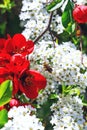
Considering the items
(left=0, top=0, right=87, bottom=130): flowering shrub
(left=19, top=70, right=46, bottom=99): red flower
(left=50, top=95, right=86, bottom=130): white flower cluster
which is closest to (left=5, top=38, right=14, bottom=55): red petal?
(left=0, top=0, right=87, bottom=130): flowering shrub

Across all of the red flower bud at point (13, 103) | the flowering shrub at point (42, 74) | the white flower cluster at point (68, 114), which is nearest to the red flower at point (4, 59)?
the flowering shrub at point (42, 74)

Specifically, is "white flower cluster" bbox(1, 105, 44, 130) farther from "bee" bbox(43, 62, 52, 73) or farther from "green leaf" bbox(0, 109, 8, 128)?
"bee" bbox(43, 62, 52, 73)

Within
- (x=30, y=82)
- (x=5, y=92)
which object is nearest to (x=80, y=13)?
(x=30, y=82)

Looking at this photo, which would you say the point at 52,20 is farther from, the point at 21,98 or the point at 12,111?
the point at 12,111

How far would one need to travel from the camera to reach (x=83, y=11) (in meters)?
1.88

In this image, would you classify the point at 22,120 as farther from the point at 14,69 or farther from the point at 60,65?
the point at 60,65

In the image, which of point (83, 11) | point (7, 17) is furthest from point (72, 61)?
point (7, 17)

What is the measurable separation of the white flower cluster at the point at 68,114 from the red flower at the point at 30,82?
0.29 ft

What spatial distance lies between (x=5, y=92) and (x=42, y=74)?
232mm

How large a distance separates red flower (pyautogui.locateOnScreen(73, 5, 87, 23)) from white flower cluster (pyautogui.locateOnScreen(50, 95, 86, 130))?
10.1 inches

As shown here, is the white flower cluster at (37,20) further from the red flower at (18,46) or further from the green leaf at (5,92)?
the green leaf at (5,92)

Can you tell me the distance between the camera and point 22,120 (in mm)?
1593

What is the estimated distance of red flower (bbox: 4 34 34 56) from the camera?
1.76 metres

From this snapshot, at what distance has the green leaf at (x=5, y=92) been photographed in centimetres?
159
